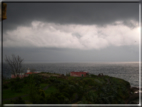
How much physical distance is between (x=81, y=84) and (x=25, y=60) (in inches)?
92.3

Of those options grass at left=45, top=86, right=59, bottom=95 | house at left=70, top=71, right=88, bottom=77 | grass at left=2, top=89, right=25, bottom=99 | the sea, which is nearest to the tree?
the sea

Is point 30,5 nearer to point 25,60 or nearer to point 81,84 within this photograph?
point 25,60

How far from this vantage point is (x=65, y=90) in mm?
4445

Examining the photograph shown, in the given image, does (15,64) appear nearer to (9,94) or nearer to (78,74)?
(9,94)

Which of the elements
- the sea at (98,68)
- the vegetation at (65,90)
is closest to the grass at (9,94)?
the vegetation at (65,90)

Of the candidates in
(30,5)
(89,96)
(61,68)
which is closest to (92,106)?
(89,96)

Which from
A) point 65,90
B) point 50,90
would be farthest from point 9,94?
point 65,90

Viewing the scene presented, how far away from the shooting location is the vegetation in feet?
14.0

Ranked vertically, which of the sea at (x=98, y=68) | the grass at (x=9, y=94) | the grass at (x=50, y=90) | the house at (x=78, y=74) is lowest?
the grass at (x=9, y=94)

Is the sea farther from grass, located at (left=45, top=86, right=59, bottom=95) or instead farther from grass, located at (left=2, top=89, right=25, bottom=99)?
grass, located at (left=2, top=89, right=25, bottom=99)

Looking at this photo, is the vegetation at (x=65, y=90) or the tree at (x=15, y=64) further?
the tree at (x=15, y=64)

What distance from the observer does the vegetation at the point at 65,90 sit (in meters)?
4.26

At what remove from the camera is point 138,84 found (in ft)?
15.8

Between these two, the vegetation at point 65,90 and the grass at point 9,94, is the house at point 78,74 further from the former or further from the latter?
the grass at point 9,94
